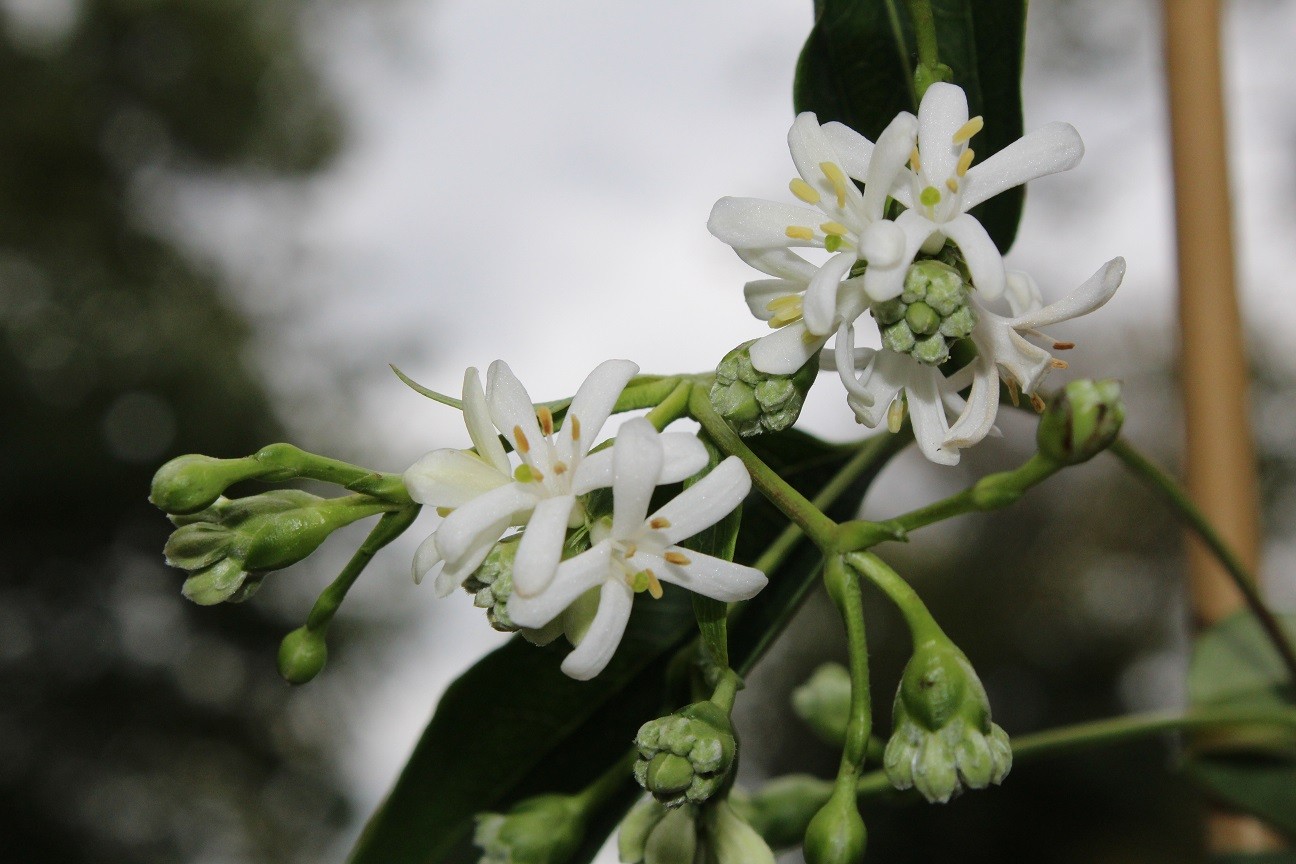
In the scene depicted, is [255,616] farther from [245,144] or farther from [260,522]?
[260,522]

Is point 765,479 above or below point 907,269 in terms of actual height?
below

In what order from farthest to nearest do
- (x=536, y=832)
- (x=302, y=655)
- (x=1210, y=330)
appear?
(x=1210, y=330) → (x=536, y=832) → (x=302, y=655)

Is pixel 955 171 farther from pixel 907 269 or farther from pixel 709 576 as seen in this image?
pixel 709 576

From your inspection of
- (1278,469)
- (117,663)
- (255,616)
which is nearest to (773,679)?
(1278,469)

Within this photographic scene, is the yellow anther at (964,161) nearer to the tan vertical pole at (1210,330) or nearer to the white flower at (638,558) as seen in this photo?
the white flower at (638,558)

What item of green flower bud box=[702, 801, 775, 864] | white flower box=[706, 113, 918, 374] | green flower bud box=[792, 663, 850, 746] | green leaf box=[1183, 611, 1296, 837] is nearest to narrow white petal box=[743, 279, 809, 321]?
white flower box=[706, 113, 918, 374]

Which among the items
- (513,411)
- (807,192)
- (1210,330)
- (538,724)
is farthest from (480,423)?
(1210,330)
